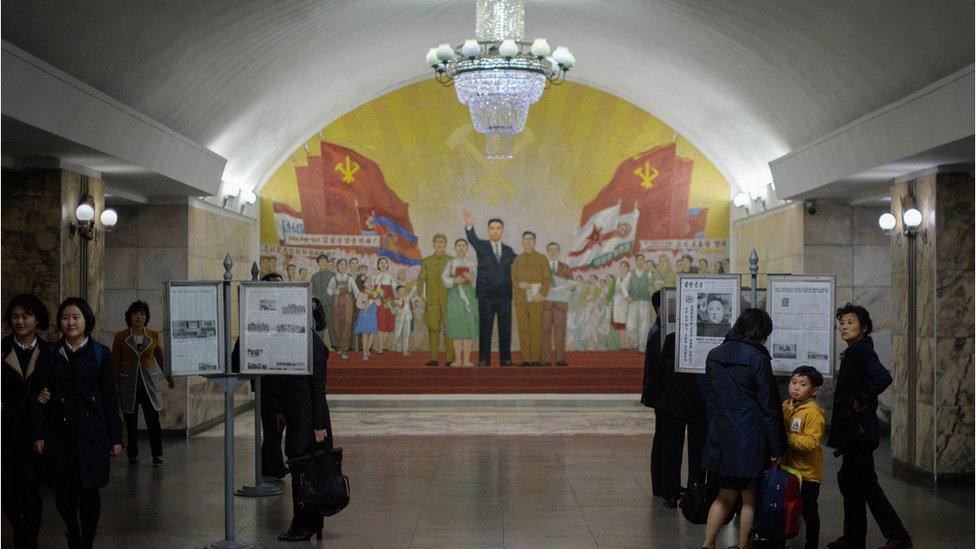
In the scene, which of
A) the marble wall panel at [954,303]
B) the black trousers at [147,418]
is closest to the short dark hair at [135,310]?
the black trousers at [147,418]

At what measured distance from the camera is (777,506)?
21.7 feet

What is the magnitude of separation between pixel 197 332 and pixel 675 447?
368 centimetres

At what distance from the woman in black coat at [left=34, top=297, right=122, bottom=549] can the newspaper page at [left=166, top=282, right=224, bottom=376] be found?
2.64ft

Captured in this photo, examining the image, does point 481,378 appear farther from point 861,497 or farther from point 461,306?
point 861,497

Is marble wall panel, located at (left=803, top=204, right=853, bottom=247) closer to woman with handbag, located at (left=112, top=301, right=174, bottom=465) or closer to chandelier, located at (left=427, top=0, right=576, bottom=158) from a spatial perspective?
chandelier, located at (left=427, top=0, right=576, bottom=158)

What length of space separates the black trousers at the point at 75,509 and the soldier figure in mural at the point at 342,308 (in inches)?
492

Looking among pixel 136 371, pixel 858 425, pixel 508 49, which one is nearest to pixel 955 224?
pixel 858 425

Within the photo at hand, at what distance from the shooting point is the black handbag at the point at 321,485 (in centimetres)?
754

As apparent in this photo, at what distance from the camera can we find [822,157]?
13.1m

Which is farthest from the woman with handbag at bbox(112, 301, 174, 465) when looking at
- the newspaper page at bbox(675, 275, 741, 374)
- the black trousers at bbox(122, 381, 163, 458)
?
the newspaper page at bbox(675, 275, 741, 374)

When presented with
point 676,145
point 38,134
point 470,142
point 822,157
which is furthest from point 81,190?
point 676,145

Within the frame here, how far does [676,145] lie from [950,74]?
33.4ft

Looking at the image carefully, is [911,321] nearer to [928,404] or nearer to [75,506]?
[928,404]

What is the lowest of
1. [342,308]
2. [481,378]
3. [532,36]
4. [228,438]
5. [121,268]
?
[481,378]
